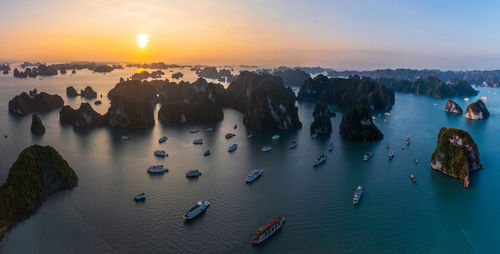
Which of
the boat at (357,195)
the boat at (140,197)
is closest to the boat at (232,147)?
the boat at (140,197)

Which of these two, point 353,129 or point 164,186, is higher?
point 353,129

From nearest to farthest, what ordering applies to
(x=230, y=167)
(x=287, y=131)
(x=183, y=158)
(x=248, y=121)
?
(x=230, y=167), (x=183, y=158), (x=287, y=131), (x=248, y=121)

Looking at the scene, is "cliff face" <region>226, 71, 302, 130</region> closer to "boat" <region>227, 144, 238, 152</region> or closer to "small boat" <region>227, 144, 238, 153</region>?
"small boat" <region>227, 144, 238, 153</region>

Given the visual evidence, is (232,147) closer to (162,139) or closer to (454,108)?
(162,139)

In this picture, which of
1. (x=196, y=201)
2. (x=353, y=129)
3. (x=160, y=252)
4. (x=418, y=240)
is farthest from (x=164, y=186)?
(x=353, y=129)

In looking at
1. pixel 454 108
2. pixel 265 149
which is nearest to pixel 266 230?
pixel 265 149

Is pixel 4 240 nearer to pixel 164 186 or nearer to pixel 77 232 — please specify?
pixel 77 232

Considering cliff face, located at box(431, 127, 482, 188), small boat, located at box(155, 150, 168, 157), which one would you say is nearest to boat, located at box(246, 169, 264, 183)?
small boat, located at box(155, 150, 168, 157)
